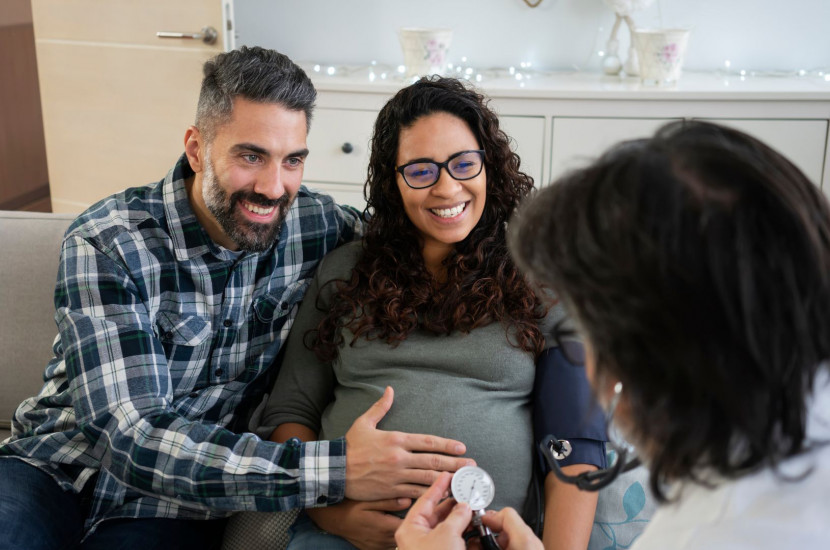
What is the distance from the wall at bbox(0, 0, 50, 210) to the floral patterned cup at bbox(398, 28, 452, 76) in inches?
107

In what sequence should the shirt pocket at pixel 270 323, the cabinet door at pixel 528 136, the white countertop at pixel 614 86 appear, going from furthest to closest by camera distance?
1. the cabinet door at pixel 528 136
2. the white countertop at pixel 614 86
3. the shirt pocket at pixel 270 323

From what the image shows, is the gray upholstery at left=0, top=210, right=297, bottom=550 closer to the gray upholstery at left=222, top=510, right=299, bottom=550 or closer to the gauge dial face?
the gray upholstery at left=222, top=510, right=299, bottom=550

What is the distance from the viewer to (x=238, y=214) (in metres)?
1.58

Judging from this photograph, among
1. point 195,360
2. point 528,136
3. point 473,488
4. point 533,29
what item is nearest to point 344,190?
point 528,136

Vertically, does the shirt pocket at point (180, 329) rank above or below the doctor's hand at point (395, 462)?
above

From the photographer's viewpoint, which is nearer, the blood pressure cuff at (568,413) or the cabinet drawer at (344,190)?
the blood pressure cuff at (568,413)

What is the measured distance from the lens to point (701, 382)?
66cm

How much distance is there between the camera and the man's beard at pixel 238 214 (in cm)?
157

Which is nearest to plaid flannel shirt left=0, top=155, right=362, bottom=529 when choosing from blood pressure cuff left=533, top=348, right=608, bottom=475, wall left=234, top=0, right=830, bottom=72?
blood pressure cuff left=533, top=348, right=608, bottom=475

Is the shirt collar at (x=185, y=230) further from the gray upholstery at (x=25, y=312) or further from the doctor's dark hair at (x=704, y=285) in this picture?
the doctor's dark hair at (x=704, y=285)

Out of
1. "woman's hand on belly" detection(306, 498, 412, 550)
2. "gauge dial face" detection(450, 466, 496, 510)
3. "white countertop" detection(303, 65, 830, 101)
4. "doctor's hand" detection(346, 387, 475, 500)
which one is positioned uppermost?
"white countertop" detection(303, 65, 830, 101)

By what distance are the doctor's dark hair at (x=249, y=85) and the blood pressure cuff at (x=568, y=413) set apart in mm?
717

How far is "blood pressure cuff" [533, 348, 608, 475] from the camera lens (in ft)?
4.74

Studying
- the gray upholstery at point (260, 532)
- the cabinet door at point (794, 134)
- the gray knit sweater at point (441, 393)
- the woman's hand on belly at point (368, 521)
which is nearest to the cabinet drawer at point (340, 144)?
the cabinet door at point (794, 134)
